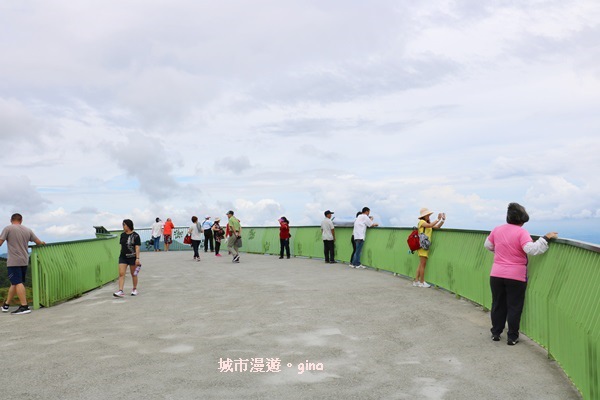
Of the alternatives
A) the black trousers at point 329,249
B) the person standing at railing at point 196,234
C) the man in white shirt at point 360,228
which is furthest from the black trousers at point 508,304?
the person standing at railing at point 196,234

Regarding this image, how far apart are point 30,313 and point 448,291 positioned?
8.52 metres

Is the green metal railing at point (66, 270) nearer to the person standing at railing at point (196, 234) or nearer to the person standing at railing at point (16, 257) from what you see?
the person standing at railing at point (16, 257)

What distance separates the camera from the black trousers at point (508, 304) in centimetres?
795

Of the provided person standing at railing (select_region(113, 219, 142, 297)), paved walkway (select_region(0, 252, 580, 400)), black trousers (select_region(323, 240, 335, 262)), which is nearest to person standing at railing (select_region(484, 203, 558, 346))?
paved walkway (select_region(0, 252, 580, 400))

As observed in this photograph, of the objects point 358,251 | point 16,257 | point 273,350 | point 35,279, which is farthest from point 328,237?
point 273,350

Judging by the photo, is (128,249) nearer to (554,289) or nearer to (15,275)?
(15,275)

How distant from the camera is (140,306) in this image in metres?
11.9

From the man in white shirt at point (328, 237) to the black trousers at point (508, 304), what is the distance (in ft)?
44.7

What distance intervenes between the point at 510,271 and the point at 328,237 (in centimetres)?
1407

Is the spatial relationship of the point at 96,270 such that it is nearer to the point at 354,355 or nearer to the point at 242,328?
the point at 242,328

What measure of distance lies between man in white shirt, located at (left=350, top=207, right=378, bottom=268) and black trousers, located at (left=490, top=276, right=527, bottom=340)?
11.2 metres

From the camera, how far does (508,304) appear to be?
802 centimetres

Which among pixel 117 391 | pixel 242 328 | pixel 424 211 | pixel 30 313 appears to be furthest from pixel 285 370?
pixel 424 211

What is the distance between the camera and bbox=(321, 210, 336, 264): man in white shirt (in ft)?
71.4
